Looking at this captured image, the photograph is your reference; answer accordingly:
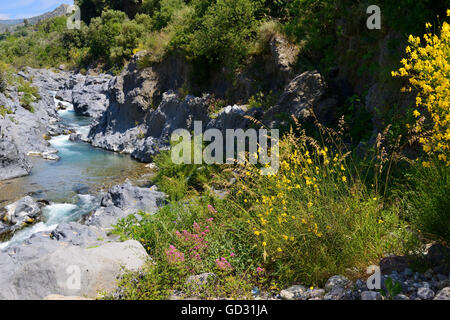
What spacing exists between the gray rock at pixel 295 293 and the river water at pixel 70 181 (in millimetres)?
6883

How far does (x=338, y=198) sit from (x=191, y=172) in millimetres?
5809

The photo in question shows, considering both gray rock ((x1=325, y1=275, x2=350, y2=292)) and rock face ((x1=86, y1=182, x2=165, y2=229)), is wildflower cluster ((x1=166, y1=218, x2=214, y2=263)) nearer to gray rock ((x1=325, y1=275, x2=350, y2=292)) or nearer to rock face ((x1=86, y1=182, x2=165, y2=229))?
gray rock ((x1=325, y1=275, x2=350, y2=292))

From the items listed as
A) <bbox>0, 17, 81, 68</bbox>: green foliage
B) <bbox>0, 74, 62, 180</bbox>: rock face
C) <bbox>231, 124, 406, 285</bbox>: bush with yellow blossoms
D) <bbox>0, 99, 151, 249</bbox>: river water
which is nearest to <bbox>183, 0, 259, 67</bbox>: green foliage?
<bbox>0, 99, 151, 249</bbox>: river water

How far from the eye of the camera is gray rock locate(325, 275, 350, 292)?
10.5ft

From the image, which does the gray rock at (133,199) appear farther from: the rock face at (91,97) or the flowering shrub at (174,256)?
the rock face at (91,97)

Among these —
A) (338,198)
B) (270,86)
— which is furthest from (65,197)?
(338,198)

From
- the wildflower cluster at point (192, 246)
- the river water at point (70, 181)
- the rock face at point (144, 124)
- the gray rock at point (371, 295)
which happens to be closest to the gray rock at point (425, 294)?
the gray rock at point (371, 295)

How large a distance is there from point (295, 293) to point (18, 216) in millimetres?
8209

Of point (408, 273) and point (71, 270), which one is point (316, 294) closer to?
point (408, 273)

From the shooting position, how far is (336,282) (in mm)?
3230

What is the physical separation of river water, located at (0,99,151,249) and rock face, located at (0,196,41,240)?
0.77ft

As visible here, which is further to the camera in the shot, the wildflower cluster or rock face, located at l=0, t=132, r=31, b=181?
rock face, located at l=0, t=132, r=31, b=181

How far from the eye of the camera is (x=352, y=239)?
11.6ft

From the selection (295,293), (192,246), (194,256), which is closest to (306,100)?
(192,246)
